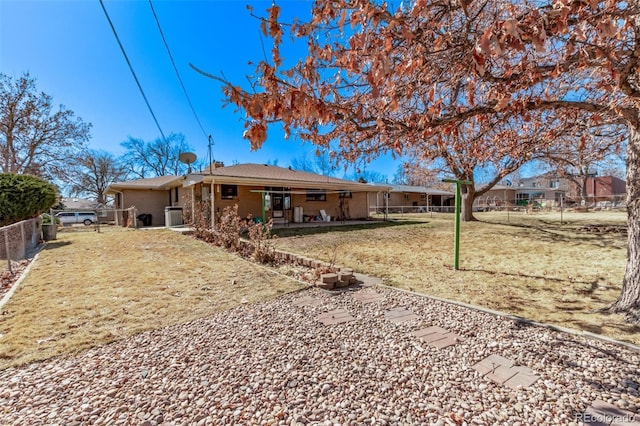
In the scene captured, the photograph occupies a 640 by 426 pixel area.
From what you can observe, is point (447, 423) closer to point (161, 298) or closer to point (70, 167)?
point (161, 298)

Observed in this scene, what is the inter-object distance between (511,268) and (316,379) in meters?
5.93

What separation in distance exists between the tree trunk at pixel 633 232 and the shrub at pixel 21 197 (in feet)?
47.7

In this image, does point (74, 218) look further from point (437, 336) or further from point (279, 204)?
point (437, 336)

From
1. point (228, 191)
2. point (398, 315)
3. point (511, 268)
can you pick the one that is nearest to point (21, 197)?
point (228, 191)

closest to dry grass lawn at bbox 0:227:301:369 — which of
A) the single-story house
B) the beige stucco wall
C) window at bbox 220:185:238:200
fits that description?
the beige stucco wall

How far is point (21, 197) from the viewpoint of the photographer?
909cm

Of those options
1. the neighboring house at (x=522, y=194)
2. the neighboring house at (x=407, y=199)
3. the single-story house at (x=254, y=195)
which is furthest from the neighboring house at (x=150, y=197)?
the neighboring house at (x=522, y=194)

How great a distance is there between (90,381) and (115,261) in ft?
17.7

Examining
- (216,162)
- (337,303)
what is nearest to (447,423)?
(337,303)

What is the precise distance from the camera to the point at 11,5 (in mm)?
5215

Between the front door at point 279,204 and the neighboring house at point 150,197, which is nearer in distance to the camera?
the front door at point 279,204

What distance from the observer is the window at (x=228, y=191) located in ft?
44.7

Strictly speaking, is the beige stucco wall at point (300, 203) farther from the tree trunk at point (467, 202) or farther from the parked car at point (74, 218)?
the parked car at point (74, 218)

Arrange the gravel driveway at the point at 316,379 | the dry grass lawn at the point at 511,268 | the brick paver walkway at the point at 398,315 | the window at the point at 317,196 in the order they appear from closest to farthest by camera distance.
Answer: the gravel driveway at the point at 316,379 → the brick paver walkway at the point at 398,315 → the dry grass lawn at the point at 511,268 → the window at the point at 317,196
